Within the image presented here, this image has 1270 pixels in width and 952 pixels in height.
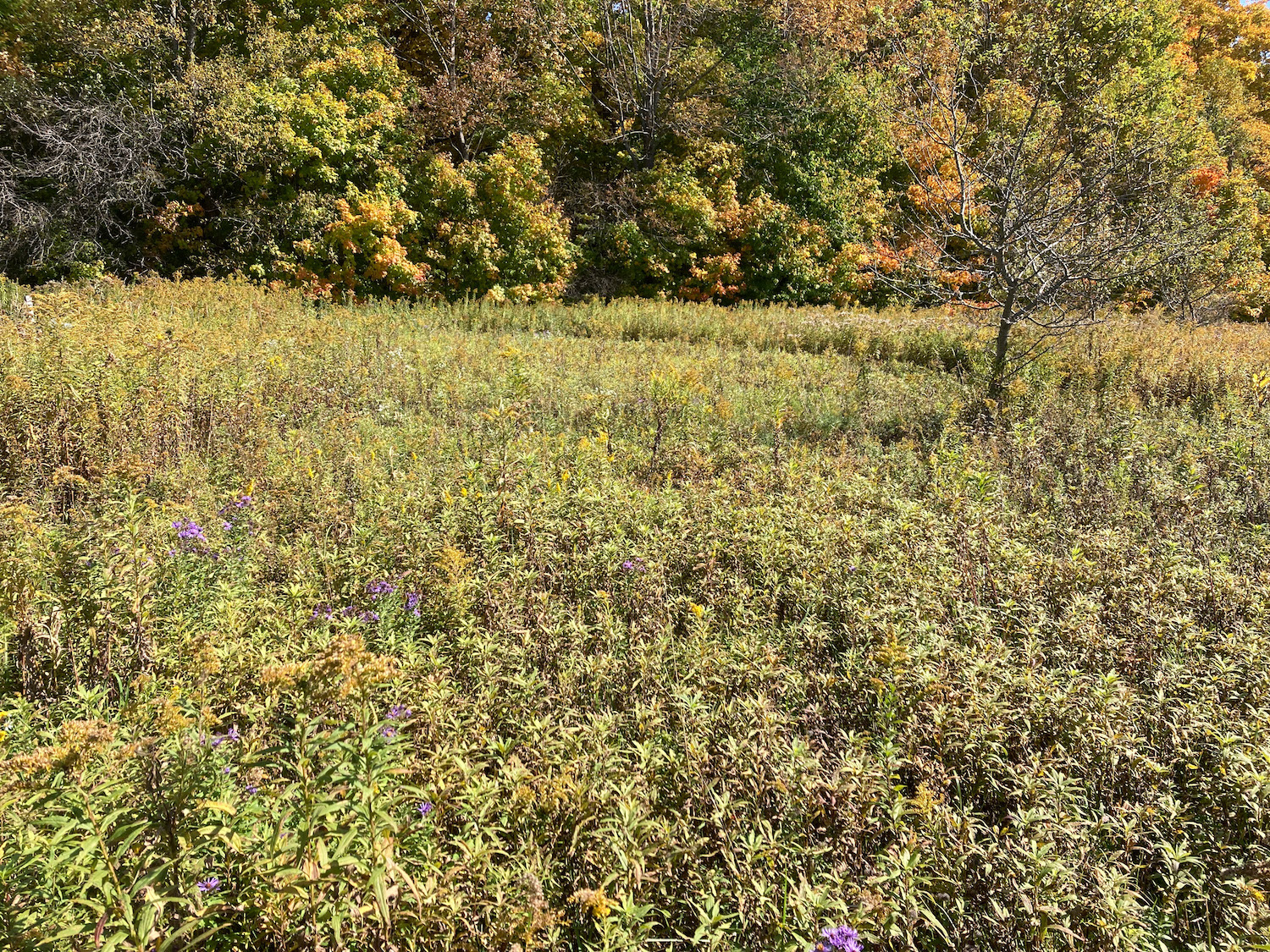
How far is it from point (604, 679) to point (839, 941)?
4.28 ft

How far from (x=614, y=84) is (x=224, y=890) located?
→ 19561mm

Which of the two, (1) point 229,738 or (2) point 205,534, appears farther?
(2) point 205,534

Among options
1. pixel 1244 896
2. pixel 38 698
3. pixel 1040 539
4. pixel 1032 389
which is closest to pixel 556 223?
pixel 1032 389

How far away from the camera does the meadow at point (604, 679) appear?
1.79 m

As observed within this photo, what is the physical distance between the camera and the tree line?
759cm

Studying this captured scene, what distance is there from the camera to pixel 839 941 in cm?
178

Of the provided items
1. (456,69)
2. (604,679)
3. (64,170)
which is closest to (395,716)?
(604,679)

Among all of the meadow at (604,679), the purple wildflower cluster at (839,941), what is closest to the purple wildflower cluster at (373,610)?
the meadow at (604,679)

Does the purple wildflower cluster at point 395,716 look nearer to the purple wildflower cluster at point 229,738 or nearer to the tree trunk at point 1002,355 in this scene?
the purple wildflower cluster at point 229,738

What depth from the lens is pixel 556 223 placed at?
17.0m

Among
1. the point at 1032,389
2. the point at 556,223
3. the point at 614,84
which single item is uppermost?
the point at 614,84

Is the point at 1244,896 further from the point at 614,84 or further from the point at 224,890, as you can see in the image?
the point at 614,84

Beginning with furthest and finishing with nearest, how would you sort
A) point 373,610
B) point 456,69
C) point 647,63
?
1. point 647,63
2. point 456,69
3. point 373,610

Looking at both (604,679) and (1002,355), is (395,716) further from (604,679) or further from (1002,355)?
(1002,355)
